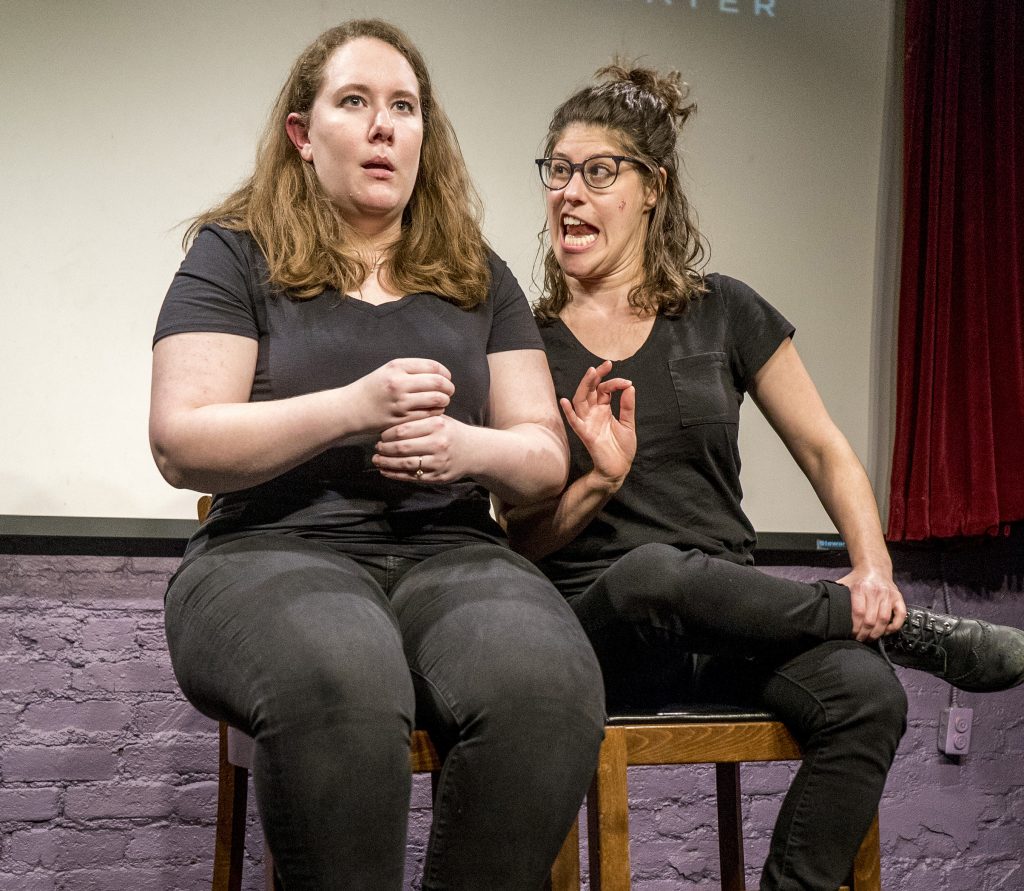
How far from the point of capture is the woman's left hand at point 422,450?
1.16 meters

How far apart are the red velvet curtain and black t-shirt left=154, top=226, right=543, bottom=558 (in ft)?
4.63

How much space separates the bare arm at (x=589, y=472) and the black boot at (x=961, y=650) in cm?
42

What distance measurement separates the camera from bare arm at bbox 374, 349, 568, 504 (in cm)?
117

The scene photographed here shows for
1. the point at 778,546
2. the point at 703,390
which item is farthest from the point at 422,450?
the point at 778,546

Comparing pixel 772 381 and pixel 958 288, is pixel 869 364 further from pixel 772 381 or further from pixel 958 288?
pixel 772 381

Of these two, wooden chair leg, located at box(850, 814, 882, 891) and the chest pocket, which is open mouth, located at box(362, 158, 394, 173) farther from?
wooden chair leg, located at box(850, 814, 882, 891)

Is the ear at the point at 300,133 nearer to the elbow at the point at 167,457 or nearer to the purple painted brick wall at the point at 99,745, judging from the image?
the elbow at the point at 167,457

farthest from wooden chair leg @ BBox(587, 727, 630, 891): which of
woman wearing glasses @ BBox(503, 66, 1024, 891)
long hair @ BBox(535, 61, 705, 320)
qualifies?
long hair @ BBox(535, 61, 705, 320)

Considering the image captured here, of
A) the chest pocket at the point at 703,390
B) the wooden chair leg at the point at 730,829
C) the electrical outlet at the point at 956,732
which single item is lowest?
the electrical outlet at the point at 956,732

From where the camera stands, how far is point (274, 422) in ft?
3.79

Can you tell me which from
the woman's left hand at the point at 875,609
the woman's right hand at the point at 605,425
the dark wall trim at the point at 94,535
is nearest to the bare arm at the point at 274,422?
the woman's right hand at the point at 605,425

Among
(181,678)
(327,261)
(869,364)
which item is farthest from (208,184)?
(869,364)

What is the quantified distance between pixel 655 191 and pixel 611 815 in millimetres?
982

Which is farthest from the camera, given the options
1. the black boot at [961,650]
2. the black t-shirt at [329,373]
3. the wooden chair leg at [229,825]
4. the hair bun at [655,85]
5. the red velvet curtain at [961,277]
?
the red velvet curtain at [961,277]
